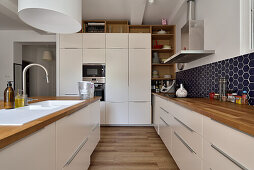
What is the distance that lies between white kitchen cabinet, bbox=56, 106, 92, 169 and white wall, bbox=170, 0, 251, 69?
6.08 ft

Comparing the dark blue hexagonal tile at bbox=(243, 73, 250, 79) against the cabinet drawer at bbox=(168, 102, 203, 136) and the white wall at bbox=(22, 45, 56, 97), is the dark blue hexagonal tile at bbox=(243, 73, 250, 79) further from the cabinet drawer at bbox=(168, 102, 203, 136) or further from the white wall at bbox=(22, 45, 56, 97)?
the white wall at bbox=(22, 45, 56, 97)

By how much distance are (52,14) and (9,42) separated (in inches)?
152

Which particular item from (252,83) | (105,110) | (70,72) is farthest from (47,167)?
(70,72)

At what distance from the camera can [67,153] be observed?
1039 millimetres

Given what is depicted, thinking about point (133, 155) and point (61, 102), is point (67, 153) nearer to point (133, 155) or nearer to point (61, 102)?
point (61, 102)

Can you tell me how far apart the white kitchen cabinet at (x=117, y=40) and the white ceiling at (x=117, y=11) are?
46cm

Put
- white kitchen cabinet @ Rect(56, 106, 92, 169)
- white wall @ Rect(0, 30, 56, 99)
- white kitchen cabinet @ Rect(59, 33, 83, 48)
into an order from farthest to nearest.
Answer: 1. white wall @ Rect(0, 30, 56, 99)
2. white kitchen cabinet @ Rect(59, 33, 83, 48)
3. white kitchen cabinet @ Rect(56, 106, 92, 169)

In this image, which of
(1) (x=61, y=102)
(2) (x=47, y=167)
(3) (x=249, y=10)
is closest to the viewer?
(2) (x=47, y=167)

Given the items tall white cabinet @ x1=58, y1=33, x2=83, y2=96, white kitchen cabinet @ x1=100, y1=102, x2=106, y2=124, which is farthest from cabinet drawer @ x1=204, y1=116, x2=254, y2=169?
tall white cabinet @ x1=58, y1=33, x2=83, y2=96

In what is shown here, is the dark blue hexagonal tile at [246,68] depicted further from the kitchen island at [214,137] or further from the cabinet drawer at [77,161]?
the cabinet drawer at [77,161]

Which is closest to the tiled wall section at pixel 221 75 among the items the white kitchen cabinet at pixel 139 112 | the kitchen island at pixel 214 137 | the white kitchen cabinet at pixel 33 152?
the kitchen island at pixel 214 137

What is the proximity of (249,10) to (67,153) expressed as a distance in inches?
87.3

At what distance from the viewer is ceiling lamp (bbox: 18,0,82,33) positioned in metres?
1.08

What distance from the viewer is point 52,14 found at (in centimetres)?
135
